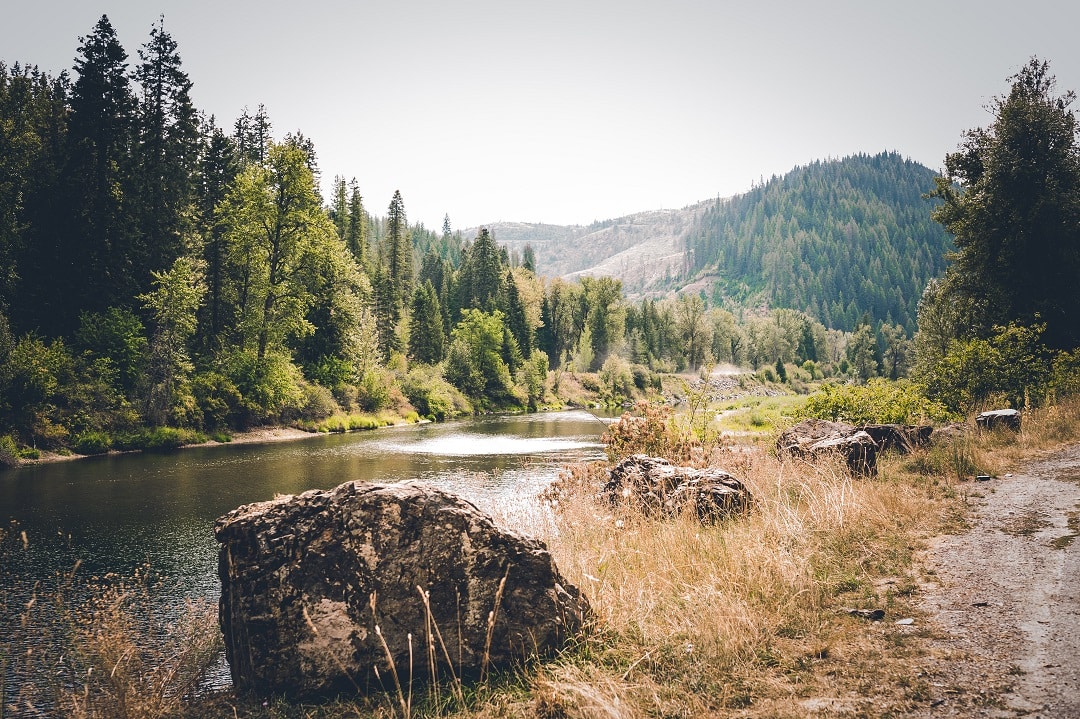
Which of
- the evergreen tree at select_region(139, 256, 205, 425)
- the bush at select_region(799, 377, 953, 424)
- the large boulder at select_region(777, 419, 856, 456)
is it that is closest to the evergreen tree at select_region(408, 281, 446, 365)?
the evergreen tree at select_region(139, 256, 205, 425)

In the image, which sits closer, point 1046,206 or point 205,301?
point 1046,206

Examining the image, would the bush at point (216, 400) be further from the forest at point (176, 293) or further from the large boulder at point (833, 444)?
the large boulder at point (833, 444)

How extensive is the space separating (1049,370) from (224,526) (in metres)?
22.5

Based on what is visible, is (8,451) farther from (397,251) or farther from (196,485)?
(397,251)

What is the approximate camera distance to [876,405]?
1789 cm

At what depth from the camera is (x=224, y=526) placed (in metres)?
5.02

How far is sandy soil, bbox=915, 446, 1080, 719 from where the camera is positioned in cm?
343

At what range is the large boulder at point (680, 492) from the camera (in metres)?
8.41

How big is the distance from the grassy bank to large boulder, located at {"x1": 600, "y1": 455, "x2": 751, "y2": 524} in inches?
15.9

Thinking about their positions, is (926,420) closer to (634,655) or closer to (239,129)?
(634,655)

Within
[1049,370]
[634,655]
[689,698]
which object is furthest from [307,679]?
[1049,370]

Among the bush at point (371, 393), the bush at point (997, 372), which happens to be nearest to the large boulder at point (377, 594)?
the bush at point (997, 372)

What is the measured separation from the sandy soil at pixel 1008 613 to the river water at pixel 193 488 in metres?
5.67

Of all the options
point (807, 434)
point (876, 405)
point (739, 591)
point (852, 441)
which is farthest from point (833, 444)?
point (876, 405)
